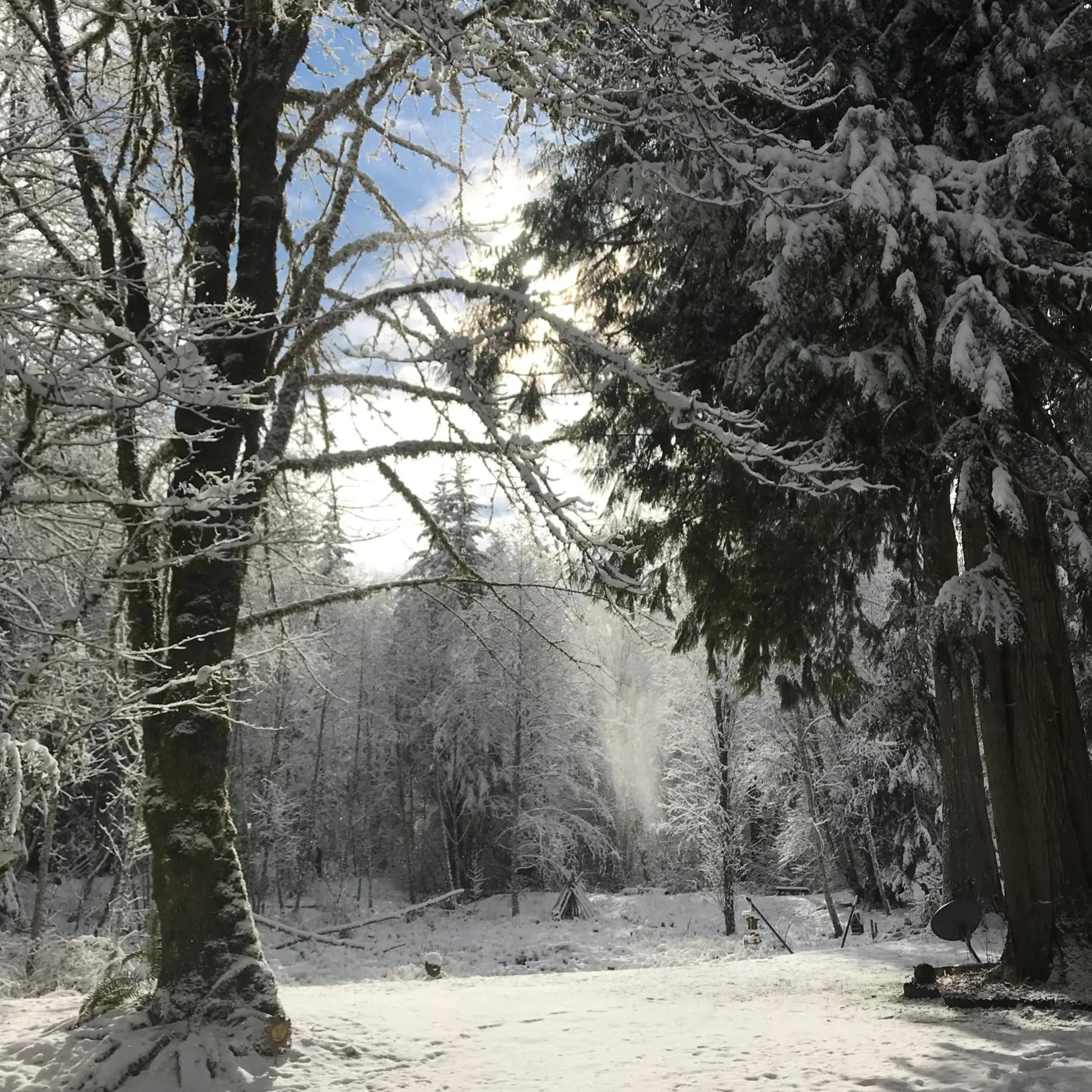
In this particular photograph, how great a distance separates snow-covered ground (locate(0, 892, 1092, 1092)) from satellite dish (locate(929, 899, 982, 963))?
64cm

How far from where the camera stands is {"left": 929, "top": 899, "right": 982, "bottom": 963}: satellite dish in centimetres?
726

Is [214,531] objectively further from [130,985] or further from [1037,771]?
[1037,771]

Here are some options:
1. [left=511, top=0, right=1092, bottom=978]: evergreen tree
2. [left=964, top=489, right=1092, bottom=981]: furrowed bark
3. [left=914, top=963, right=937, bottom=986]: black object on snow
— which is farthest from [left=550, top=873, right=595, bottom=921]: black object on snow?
[left=964, top=489, right=1092, bottom=981]: furrowed bark

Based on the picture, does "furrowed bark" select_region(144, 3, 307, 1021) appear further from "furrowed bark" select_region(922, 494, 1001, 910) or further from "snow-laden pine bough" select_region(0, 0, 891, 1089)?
"furrowed bark" select_region(922, 494, 1001, 910)

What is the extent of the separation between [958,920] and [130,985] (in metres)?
6.20

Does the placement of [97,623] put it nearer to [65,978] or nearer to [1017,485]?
[65,978]

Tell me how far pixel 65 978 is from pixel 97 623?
435cm

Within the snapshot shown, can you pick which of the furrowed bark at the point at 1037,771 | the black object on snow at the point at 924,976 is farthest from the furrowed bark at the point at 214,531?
the furrowed bark at the point at 1037,771

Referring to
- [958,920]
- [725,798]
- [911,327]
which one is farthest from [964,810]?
[725,798]

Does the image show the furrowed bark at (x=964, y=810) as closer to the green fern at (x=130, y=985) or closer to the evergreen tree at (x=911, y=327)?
the evergreen tree at (x=911, y=327)

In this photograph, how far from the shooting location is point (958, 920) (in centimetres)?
729

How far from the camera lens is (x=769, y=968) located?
408 inches

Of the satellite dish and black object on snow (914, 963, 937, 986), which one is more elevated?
the satellite dish

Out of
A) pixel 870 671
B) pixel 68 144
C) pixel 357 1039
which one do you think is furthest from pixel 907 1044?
pixel 870 671
